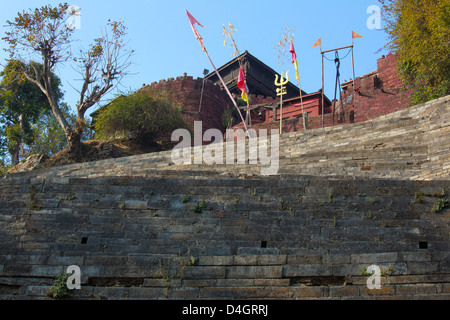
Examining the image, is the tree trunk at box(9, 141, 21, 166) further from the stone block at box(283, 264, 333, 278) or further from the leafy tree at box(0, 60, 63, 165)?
the stone block at box(283, 264, 333, 278)

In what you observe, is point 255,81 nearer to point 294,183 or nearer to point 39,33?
point 39,33

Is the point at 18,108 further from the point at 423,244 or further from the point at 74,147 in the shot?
the point at 423,244

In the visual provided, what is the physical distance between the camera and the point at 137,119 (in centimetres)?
1927

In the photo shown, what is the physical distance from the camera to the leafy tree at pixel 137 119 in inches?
762

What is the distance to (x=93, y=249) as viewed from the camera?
680cm

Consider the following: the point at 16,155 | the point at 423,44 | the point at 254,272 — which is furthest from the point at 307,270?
the point at 16,155

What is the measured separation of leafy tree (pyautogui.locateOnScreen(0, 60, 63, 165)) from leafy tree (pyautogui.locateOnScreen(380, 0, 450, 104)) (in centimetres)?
1380

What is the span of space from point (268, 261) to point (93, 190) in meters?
3.09

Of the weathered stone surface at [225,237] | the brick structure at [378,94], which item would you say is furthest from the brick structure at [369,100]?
the weathered stone surface at [225,237]

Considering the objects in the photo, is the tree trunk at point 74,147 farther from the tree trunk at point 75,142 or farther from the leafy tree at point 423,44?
the leafy tree at point 423,44

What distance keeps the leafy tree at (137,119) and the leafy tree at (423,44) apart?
26.8 ft

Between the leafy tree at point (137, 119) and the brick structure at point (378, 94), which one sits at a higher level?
the brick structure at point (378, 94)

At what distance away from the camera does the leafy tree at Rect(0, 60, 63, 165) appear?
70.6ft
